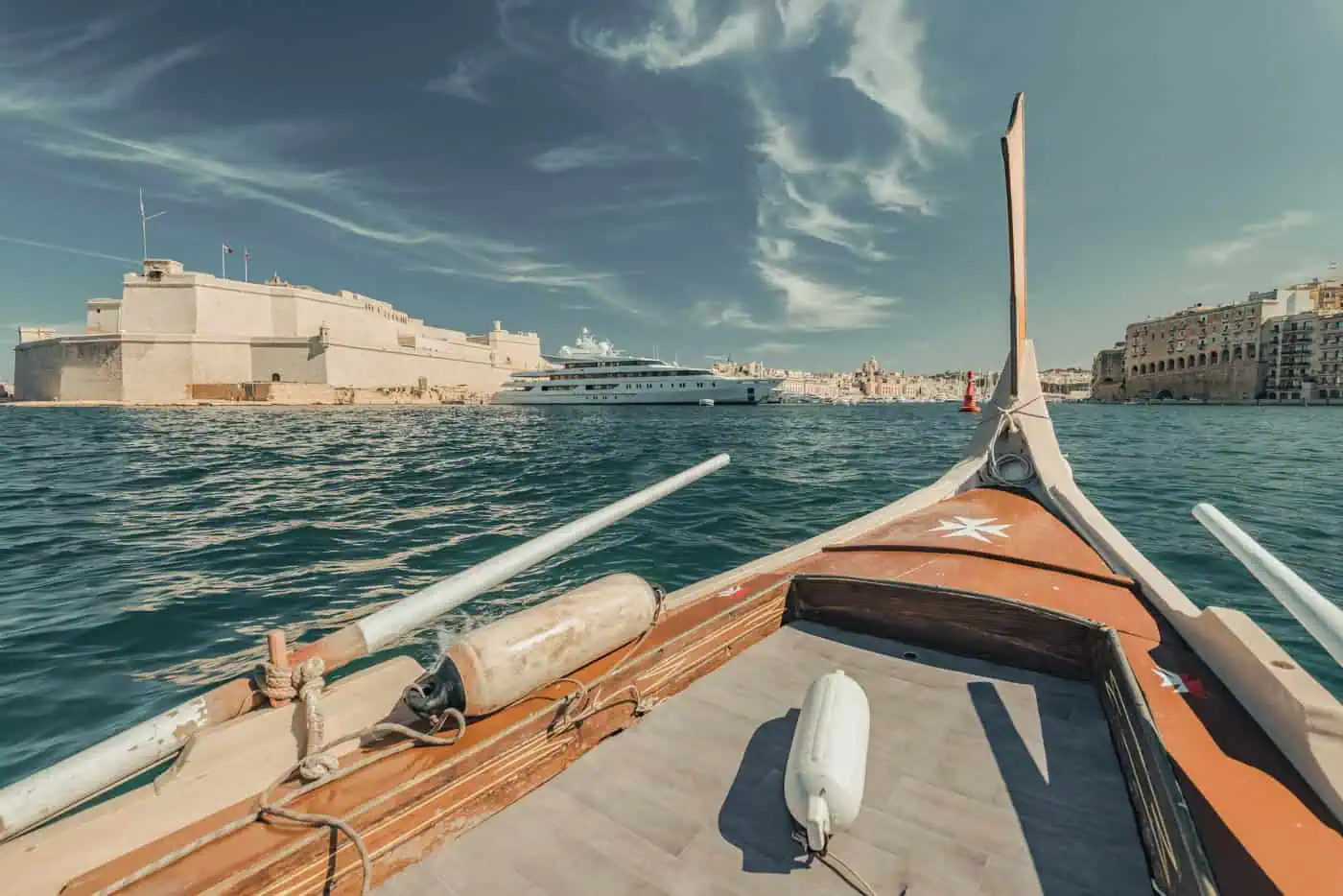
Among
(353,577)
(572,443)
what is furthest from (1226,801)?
(572,443)

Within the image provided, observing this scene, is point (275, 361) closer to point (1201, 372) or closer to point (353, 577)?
point (353, 577)

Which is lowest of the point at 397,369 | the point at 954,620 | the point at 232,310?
the point at 954,620

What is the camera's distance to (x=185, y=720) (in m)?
2.65

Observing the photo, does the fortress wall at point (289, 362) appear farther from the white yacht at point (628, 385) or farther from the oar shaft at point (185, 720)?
the oar shaft at point (185, 720)

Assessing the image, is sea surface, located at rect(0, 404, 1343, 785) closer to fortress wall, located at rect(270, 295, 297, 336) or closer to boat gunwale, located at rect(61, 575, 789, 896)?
boat gunwale, located at rect(61, 575, 789, 896)

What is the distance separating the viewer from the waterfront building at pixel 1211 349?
323 ft

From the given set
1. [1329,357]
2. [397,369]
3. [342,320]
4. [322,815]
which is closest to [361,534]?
[322,815]

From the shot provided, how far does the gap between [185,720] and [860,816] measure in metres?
3.60

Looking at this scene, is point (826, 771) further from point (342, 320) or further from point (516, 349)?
point (516, 349)

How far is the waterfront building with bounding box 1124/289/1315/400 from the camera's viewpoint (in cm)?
9850

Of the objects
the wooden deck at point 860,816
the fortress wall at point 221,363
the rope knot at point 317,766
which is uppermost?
the fortress wall at point 221,363

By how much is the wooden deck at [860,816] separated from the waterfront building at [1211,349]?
138888mm

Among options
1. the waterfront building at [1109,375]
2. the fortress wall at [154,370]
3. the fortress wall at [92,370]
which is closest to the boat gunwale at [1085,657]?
the fortress wall at [154,370]

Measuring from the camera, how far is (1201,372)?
104188 millimetres
